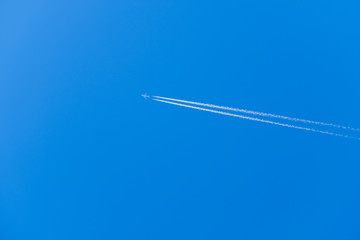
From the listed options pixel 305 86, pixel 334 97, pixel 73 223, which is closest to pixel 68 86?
pixel 73 223

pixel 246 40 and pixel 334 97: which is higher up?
pixel 246 40

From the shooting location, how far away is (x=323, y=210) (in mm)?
1187

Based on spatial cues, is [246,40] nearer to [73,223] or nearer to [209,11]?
[209,11]

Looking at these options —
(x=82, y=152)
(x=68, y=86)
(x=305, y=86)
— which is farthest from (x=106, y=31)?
(x=305, y=86)

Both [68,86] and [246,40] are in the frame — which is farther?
[68,86]

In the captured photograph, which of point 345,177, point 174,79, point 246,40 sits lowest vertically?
point 345,177

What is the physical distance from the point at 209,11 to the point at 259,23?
0.67 feet

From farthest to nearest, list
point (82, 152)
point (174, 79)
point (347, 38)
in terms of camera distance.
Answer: point (82, 152)
point (174, 79)
point (347, 38)

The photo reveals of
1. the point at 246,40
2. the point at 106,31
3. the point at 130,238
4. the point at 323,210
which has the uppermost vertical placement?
the point at 106,31

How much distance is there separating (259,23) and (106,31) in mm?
659

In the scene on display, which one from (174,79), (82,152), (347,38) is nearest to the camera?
(347,38)

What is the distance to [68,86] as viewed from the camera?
138 cm

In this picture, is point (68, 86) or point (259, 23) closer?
point (259, 23)

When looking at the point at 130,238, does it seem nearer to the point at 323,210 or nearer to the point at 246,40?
the point at 323,210
